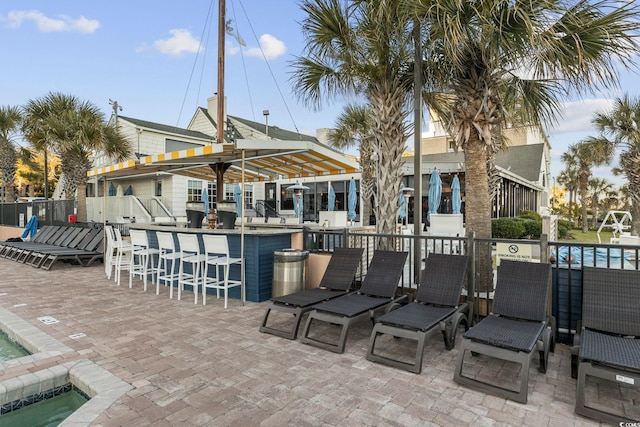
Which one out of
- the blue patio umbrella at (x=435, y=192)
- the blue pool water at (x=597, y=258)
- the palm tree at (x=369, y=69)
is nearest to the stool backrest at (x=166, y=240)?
the palm tree at (x=369, y=69)

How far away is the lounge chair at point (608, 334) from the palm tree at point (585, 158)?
16453mm

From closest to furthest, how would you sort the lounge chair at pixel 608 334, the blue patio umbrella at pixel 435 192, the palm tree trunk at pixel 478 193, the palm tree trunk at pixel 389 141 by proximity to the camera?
1. the lounge chair at pixel 608 334
2. the palm tree trunk at pixel 478 193
3. the palm tree trunk at pixel 389 141
4. the blue patio umbrella at pixel 435 192

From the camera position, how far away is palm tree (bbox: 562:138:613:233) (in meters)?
16.6

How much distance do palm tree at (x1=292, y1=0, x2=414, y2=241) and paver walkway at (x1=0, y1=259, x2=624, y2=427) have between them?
297 cm

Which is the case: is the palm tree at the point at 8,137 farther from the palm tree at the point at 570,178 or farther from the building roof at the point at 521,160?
the palm tree at the point at 570,178

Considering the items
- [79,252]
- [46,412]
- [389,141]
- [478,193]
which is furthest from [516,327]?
[79,252]

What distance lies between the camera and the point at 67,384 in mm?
3516

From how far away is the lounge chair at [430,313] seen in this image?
3718 millimetres

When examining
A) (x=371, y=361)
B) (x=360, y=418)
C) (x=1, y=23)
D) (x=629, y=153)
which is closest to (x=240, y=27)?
(x=371, y=361)

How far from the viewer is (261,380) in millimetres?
3379

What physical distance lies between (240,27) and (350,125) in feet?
21.9

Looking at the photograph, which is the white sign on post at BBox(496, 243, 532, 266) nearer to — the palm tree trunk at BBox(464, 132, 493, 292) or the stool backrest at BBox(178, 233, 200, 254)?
→ the palm tree trunk at BBox(464, 132, 493, 292)

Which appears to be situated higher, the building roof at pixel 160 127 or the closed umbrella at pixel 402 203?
the building roof at pixel 160 127

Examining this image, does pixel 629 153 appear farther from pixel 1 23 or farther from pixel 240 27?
pixel 1 23
